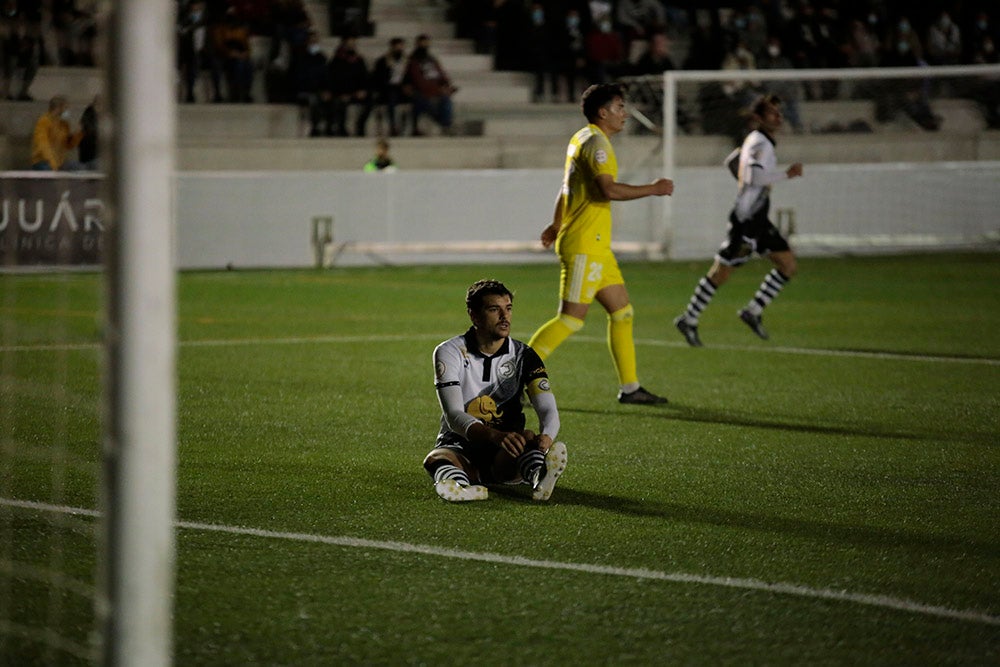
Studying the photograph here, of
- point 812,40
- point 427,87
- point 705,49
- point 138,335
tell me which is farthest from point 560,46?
point 138,335

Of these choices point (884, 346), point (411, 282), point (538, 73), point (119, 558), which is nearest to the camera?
point (119, 558)

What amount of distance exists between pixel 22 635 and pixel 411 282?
1473 centimetres

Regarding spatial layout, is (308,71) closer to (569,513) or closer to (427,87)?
(427,87)

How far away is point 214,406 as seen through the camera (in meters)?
→ 9.11

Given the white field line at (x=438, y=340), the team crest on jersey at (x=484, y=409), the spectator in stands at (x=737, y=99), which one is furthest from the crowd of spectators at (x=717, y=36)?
the team crest on jersey at (x=484, y=409)

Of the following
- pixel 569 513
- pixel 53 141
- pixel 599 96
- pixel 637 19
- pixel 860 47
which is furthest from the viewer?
pixel 637 19

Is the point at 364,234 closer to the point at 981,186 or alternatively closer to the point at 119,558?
the point at 981,186

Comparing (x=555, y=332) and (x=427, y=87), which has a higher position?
(x=427, y=87)

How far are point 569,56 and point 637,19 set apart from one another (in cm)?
232

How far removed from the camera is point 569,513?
241 inches

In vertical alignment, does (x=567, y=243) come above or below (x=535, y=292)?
above

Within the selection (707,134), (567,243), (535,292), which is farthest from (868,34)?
(567,243)

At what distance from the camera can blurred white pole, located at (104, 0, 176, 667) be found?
10.8 feet

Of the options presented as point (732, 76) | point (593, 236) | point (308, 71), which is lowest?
point (593, 236)
